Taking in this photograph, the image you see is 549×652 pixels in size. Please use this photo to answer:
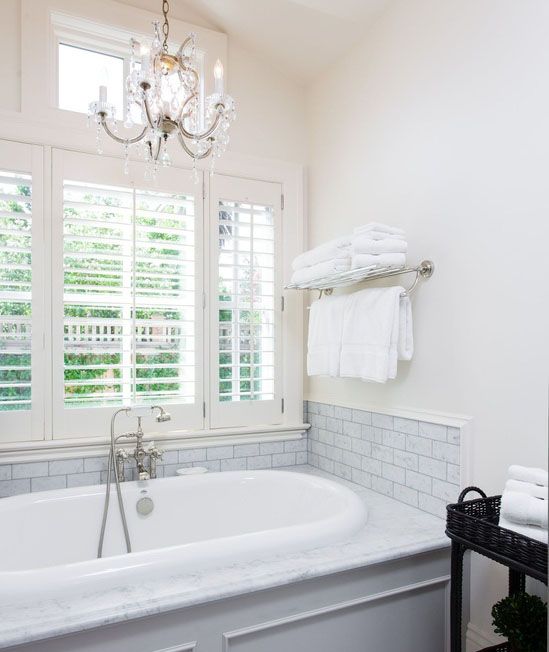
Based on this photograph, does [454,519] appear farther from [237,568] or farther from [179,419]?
[179,419]

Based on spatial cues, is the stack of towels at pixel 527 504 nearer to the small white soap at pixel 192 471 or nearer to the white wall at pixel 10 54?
the small white soap at pixel 192 471

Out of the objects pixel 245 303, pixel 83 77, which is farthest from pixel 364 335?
pixel 83 77

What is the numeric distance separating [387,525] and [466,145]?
4.98ft

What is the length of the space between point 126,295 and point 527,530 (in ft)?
6.50

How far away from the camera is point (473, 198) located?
6.26 feet

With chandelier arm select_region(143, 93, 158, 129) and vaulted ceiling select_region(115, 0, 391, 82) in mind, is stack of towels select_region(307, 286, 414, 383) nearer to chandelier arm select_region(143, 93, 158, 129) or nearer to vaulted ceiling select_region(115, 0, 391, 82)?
chandelier arm select_region(143, 93, 158, 129)

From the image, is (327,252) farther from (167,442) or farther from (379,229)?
(167,442)

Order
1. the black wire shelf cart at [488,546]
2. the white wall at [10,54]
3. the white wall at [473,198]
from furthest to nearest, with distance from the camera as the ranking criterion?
1. the white wall at [10,54]
2. the white wall at [473,198]
3. the black wire shelf cart at [488,546]

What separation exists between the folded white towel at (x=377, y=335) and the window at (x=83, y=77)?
1583 mm

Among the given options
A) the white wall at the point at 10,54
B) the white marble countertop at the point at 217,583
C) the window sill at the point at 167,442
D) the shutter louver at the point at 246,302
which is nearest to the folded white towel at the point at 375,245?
the shutter louver at the point at 246,302

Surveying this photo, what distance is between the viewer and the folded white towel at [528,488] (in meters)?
1.38

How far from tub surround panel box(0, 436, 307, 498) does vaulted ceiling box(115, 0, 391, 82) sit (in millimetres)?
2199

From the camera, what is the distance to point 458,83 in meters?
1.98

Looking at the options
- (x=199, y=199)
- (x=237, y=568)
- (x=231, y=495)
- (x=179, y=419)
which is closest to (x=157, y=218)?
(x=199, y=199)
